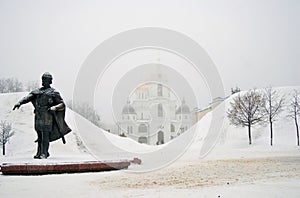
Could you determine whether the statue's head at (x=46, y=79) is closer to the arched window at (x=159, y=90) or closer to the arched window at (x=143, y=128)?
the arched window at (x=143, y=128)

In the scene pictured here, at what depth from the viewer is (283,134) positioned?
132 feet

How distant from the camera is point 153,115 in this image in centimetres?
8306

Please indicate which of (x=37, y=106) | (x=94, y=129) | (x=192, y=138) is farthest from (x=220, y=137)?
(x=37, y=106)

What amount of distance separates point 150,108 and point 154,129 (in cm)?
542

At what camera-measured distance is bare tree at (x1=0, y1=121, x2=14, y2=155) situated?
2981 centimetres

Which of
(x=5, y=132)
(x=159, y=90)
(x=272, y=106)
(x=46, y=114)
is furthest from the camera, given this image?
(x=159, y=90)

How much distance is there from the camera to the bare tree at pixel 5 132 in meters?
29.8

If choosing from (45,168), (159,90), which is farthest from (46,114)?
(159,90)

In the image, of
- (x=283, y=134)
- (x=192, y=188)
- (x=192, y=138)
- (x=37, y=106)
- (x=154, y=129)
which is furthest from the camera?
(x=154, y=129)

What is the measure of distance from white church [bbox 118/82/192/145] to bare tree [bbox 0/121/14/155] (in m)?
47.6

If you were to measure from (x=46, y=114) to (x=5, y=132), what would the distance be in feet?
58.5

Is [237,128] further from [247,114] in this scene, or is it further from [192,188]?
[192,188]

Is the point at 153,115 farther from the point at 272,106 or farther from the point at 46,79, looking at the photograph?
the point at 46,79

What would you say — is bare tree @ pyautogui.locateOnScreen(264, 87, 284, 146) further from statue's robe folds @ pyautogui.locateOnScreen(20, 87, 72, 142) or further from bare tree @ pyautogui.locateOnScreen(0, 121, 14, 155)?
statue's robe folds @ pyautogui.locateOnScreen(20, 87, 72, 142)
